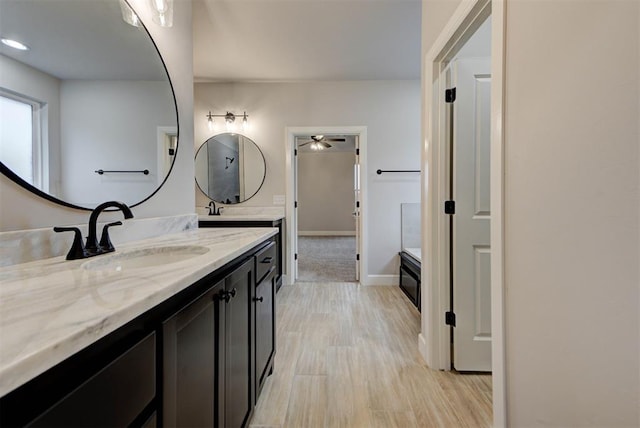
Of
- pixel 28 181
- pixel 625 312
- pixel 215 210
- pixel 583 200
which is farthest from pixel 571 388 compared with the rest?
pixel 215 210

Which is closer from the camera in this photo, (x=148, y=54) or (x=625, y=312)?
(x=625, y=312)

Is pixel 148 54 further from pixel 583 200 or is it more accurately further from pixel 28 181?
pixel 583 200

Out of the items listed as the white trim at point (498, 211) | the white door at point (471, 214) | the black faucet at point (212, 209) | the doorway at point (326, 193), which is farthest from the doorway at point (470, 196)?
the doorway at point (326, 193)

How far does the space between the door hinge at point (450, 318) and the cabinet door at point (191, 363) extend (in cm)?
143

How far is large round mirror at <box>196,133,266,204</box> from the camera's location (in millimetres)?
3637

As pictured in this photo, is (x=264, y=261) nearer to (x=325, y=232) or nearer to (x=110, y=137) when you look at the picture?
(x=110, y=137)

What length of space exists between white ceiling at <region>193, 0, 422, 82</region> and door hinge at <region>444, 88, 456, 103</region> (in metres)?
0.99

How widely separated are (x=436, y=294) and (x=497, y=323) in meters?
0.75

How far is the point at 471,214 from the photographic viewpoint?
172 cm

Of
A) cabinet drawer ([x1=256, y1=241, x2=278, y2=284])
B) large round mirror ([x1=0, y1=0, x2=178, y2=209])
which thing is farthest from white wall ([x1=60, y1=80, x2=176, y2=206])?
cabinet drawer ([x1=256, y1=241, x2=278, y2=284])

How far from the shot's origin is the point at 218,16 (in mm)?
2328

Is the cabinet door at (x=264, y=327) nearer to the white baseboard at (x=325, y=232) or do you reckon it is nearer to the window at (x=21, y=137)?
the window at (x=21, y=137)

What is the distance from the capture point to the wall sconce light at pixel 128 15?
131cm

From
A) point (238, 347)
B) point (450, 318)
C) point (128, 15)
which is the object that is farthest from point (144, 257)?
point (450, 318)
